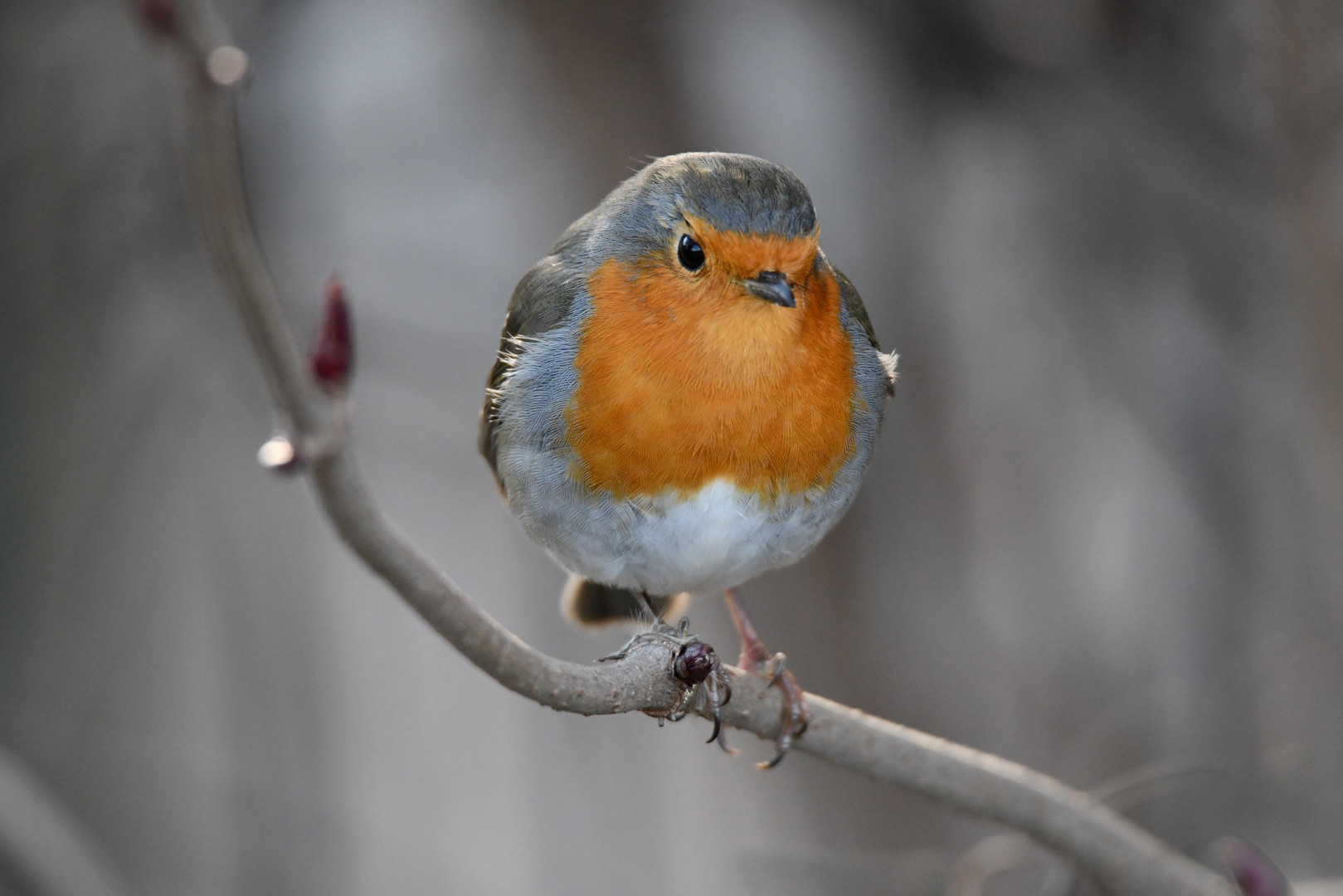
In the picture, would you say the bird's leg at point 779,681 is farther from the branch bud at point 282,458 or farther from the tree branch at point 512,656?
the branch bud at point 282,458

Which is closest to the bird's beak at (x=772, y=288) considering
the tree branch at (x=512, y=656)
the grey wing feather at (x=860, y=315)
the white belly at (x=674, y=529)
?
the white belly at (x=674, y=529)

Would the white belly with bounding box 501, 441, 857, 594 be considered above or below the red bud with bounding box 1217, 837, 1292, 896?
above

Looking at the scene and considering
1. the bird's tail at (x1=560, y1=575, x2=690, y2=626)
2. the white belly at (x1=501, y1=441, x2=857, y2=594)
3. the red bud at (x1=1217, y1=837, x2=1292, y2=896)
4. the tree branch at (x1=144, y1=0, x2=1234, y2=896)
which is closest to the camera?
the tree branch at (x1=144, y1=0, x2=1234, y2=896)

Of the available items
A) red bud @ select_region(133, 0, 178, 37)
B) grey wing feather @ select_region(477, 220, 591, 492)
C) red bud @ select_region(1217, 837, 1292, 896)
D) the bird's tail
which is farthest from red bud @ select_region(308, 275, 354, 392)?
the bird's tail

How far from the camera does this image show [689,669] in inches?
68.0

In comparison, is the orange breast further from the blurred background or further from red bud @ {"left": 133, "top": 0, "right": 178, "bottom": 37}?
the blurred background

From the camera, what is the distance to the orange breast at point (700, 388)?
7.16 ft

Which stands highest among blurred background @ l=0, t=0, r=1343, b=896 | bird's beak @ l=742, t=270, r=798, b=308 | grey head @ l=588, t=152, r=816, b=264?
grey head @ l=588, t=152, r=816, b=264

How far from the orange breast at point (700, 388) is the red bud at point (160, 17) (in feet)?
4.37

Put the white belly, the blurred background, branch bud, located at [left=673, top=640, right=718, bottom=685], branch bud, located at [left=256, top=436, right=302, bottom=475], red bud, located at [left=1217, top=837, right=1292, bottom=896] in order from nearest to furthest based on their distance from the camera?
branch bud, located at [left=256, top=436, right=302, bottom=475]
branch bud, located at [left=673, top=640, right=718, bottom=685]
red bud, located at [left=1217, top=837, right=1292, bottom=896]
the white belly
the blurred background

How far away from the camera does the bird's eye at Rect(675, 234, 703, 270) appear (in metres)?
2.22

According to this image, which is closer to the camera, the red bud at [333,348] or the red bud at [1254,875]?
the red bud at [333,348]

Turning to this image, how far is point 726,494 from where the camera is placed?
2.24m

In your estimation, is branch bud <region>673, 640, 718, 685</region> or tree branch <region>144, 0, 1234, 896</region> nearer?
tree branch <region>144, 0, 1234, 896</region>
